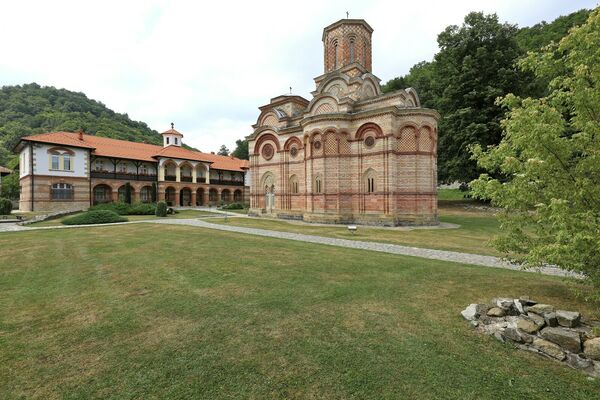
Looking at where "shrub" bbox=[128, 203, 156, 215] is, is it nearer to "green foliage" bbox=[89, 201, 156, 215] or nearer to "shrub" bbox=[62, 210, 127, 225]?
"green foliage" bbox=[89, 201, 156, 215]

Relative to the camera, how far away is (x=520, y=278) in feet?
23.7

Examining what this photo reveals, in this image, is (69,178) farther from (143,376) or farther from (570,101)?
(570,101)

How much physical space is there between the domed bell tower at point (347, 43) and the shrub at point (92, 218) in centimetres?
2350

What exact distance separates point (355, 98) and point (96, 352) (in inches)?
892

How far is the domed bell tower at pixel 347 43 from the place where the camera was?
25.4 metres

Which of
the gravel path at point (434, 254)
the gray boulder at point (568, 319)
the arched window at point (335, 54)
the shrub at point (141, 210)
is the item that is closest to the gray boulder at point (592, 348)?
the gray boulder at point (568, 319)

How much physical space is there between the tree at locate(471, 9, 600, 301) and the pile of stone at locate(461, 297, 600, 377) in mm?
588

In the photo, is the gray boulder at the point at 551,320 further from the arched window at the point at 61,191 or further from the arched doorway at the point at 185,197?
the arched doorway at the point at 185,197

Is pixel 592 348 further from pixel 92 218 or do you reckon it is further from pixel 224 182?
pixel 224 182

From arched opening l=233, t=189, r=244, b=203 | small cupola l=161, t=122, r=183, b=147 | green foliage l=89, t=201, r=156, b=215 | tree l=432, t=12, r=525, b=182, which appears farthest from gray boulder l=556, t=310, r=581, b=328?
small cupola l=161, t=122, r=183, b=147

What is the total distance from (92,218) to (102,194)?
17.6m

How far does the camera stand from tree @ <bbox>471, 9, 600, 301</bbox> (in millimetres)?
4047

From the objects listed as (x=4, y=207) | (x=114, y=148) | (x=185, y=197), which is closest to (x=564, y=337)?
(x=4, y=207)

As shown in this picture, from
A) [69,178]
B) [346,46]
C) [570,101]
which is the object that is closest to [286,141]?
[346,46]
